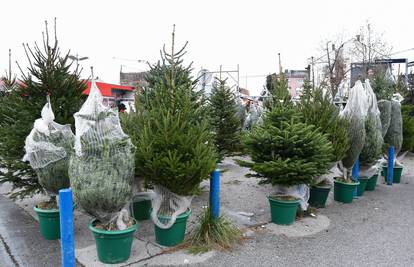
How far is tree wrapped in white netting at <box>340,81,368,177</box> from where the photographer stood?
6203 mm

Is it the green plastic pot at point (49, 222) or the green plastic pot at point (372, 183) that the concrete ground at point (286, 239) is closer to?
the green plastic pot at point (49, 222)

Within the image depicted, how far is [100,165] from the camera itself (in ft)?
11.3

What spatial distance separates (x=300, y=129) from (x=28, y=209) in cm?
524

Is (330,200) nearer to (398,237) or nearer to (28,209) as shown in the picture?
(398,237)

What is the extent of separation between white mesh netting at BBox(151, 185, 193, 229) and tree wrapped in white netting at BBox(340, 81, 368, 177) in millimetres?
3882

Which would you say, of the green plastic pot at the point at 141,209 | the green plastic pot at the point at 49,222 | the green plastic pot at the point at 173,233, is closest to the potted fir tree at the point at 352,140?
the green plastic pot at the point at 173,233

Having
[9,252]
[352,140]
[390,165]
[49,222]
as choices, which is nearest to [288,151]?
[352,140]

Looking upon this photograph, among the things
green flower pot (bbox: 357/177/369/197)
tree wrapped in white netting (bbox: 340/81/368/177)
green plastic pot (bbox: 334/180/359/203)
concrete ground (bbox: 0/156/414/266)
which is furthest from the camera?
green flower pot (bbox: 357/177/369/197)

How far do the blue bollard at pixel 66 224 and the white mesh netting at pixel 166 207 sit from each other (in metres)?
1.09

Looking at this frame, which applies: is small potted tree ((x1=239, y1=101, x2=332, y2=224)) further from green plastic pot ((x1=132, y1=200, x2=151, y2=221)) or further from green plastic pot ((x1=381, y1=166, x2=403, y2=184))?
green plastic pot ((x1=381, y1=166, x2=403, y2=184))

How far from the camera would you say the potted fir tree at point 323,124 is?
574 centimetres

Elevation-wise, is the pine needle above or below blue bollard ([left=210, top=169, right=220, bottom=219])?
below

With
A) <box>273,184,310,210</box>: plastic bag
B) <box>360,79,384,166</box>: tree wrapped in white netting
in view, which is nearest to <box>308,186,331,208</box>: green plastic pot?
<box>273,184,310,210</box>: plastic bag

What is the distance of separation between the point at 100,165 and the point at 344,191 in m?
5.03
